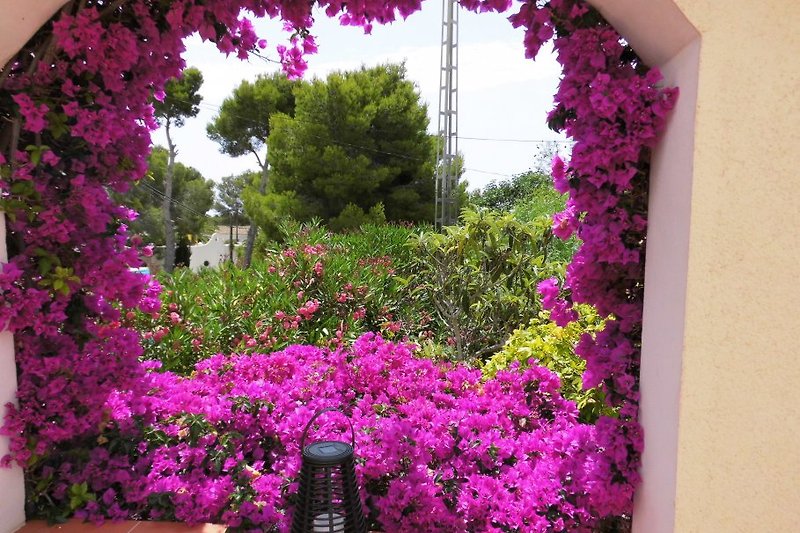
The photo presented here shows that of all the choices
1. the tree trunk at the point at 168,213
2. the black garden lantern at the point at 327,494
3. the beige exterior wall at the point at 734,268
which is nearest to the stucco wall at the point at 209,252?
the tree trunk at the point at 168,213

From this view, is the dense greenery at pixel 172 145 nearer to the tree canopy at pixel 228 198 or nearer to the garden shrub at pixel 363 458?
the tree canopy at pixel 228 198

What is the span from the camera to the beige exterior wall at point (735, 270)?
1498 mm

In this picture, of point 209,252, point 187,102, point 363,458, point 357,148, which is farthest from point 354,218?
point 209,252

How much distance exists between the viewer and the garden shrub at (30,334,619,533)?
2033mm

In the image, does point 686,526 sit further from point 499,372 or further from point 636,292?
point 499,372

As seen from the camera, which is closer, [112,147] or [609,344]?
[609,344]

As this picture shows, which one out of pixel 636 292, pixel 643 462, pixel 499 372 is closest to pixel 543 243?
pixel 499 372

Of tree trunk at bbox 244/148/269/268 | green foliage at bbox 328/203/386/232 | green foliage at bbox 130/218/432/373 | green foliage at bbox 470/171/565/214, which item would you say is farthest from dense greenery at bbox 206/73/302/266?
green foliage at bbox 130/218/432/373

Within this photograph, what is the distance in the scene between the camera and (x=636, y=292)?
198cm

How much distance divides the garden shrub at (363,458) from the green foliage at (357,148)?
1124cm

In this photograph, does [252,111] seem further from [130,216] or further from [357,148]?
[130,216]

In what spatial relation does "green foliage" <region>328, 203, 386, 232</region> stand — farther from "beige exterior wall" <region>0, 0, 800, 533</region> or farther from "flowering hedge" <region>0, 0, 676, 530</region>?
"beige exterior wall" <region>0, 0, 800, 533</region>

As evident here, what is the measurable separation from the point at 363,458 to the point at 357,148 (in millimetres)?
12602

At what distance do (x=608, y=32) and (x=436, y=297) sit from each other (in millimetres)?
2820
